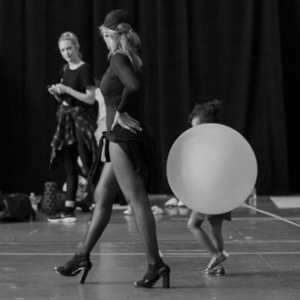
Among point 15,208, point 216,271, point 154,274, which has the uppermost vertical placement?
point 154,274

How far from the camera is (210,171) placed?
3.87 meters

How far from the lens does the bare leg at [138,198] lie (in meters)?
3.74

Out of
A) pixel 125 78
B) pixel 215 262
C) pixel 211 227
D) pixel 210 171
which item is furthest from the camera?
pixel 211 227

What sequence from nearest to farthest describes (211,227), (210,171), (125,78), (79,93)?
(125,78), (210,171), (211,227), (79,93)

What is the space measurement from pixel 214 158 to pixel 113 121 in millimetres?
551

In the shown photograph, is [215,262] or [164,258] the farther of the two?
[164,258]

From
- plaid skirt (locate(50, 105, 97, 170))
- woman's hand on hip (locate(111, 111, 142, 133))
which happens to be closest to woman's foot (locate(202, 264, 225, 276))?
woman's hand on hip (locate(111, 111, 142, 133))

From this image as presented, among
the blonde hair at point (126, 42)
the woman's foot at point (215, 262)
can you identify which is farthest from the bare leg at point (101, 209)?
the woman's foot at point (215, 262)

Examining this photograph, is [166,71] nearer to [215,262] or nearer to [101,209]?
[215,262]

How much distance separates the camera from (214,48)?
8773 mm

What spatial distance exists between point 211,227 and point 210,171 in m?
0.49

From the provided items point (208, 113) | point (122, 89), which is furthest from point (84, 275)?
point (208, 113)

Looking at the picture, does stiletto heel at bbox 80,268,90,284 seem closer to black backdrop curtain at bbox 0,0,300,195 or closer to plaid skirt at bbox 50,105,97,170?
plaid skirt at bbox 50,105,97,170

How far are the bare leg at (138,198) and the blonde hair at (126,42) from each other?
431 mm
